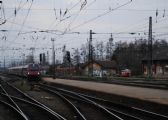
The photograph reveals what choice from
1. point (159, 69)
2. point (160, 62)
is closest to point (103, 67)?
point (159, 69)

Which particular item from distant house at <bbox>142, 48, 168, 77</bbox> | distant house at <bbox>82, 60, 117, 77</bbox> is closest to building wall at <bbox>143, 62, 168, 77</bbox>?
distant house at <bbox>142, 48, 168, 77</bbox>

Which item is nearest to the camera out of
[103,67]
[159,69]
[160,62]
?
[160,62]

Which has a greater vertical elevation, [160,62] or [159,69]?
[160,62]

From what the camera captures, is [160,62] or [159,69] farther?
[159,69]

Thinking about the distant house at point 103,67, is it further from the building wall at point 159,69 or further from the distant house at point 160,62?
the building wall at point 159,69

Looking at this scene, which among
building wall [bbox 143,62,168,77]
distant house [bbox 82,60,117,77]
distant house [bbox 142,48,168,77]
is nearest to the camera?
building wall [bbox 143,62,168,77]

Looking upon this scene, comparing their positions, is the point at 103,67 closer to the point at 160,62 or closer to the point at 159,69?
the point at 159,69

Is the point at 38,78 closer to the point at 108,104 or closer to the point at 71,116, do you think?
the point at 108,104

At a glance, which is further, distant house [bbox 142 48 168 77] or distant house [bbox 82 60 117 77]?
distant house [bbox 82 60 117 77]

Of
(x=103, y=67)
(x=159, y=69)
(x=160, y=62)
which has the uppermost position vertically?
(x=160, y=62)

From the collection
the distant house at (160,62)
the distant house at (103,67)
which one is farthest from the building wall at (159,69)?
the distant house at (103,67)

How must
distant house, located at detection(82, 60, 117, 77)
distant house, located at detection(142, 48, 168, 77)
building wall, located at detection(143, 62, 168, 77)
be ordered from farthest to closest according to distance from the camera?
distant house, located at detection(82, 60, 117, 77), distant house, located at detection(142, 48, 168, 77), building wall, located at detection(143, 62, 168, 77)

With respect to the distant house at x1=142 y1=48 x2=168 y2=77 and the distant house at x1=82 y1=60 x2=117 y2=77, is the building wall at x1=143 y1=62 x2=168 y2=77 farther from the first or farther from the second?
the distant house at x1=82 y1=60 x2=117 y2=77

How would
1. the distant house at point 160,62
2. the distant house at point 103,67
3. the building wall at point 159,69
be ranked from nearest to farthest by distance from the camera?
the building wall at point 159,69, the distant house at point 160,62, the distant house at point 103,67
